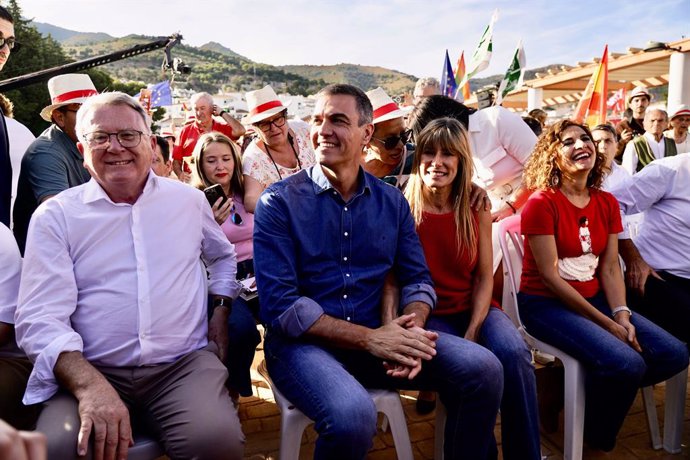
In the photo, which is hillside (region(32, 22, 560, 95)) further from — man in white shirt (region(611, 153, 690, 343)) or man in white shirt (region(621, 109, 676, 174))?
man in white shirt (region(611, 153, 690, 343))

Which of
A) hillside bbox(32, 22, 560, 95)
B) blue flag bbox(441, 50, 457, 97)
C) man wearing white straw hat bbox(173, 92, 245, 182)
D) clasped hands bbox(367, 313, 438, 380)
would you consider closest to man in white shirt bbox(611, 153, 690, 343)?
clasped hands bbox(367, 313, 438, 380)

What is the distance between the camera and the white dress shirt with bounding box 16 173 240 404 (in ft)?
6.05

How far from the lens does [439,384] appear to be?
6.86 feet

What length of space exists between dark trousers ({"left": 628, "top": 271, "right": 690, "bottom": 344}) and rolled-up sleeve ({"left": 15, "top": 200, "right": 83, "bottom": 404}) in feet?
9.82

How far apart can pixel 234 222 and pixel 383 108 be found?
1.30m

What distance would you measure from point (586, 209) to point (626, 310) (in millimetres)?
578

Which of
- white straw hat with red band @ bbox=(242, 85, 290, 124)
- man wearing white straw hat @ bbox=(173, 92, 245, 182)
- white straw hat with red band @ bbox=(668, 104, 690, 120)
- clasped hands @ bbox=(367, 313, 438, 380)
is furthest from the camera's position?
man wearing white straw hat @ bbox=(173, 92, 245, 182)

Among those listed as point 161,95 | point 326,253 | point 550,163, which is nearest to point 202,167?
point 326,253

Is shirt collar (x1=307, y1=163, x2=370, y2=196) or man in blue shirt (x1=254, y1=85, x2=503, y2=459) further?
shirt collar (x1=307, y1=163, x2=370, y2=196)

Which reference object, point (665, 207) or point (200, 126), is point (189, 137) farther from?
point (665, 207)

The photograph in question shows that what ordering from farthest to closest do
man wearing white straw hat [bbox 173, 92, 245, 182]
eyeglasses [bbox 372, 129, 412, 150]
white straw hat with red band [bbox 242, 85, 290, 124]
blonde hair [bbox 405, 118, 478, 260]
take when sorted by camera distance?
man wearing white straw hat [bbox 173, 92, 245, 182] → white straw hat with red band [bbox 242, 85, 290, 124] → eyeglasses [bbox 372, 129, 412, 150] → blonde hair [bbox 405, 118, 478, 260]

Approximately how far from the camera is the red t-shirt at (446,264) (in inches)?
100

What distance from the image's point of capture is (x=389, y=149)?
331 centimetres

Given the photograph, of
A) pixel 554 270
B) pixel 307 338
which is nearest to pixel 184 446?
pixel 307 338
